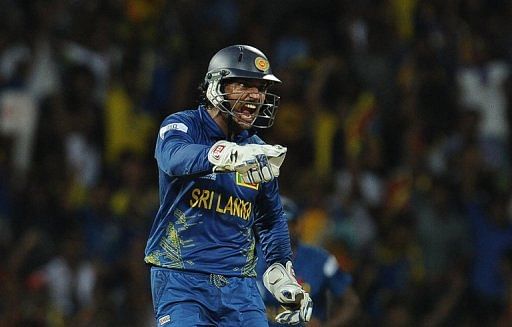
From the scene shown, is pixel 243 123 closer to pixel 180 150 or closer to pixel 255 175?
pixel 180 150

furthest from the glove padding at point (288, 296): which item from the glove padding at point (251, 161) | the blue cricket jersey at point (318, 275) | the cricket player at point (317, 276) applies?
the blue cricket jersey at point (318, 275)

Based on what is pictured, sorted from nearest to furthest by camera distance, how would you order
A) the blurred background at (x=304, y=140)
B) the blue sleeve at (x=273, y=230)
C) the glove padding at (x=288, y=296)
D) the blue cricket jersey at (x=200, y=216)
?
the blue cricket jersey at (x=200, y=216) < the glove padding at (x=288, y=296) < the blue sleeve at (x=273, y=230) < the blurred background at (x=304, y=140)

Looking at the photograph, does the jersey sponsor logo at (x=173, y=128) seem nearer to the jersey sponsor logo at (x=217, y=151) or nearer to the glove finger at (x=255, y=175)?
the jersey sponsor logo at (x=217, y=151)

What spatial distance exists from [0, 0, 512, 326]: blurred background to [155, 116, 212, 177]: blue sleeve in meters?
4.56

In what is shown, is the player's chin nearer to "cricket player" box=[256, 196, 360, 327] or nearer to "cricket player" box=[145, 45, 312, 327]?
"cricket player" box=[145, 45, 312, 327]

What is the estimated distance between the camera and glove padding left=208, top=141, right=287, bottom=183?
5621 millimetres

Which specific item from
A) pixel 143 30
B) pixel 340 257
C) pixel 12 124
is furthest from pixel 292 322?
pixel 143 30

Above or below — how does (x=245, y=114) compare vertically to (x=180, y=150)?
above

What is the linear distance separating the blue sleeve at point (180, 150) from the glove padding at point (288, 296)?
86cm

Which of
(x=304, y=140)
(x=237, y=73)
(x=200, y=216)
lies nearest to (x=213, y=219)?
(x=200, y=216)

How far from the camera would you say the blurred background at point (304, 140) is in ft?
36.7

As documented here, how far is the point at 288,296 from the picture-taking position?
6.55m

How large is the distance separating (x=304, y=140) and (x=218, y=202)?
5819mm

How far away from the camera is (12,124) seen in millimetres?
11719
